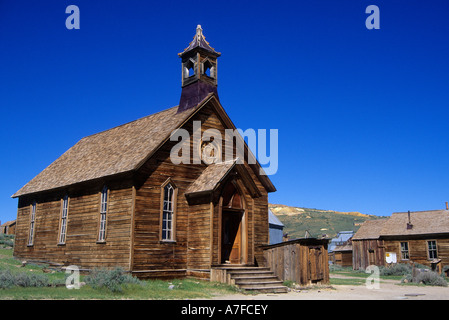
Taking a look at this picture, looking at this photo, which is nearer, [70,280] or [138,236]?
[70,280]

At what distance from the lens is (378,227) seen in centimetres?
3953

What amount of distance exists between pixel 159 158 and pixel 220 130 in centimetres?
403

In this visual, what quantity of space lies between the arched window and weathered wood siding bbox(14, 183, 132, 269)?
1.51 meters

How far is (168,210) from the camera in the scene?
60.9 ft

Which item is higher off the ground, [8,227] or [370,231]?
[8,227]

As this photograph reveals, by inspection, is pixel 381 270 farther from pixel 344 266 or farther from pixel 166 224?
pixel 166 224

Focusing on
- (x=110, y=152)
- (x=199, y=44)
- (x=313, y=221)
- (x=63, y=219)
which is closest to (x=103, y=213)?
(x=110, y=152)

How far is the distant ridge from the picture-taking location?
3174 inches

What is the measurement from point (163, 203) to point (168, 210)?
0.41 m

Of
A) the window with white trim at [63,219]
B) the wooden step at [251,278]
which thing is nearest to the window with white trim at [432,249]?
the wooden step at [251,278]

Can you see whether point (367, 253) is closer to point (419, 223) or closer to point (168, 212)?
point (419, 223)

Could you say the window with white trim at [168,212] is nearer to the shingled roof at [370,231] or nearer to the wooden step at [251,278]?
the wooden step at [251,278]

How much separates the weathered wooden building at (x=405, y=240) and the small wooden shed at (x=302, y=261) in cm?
1777
